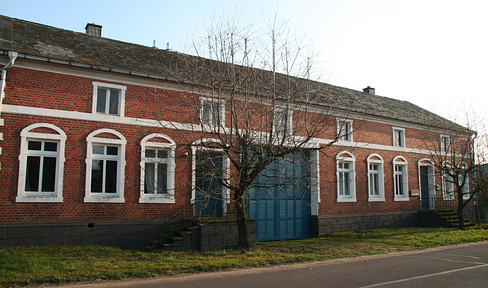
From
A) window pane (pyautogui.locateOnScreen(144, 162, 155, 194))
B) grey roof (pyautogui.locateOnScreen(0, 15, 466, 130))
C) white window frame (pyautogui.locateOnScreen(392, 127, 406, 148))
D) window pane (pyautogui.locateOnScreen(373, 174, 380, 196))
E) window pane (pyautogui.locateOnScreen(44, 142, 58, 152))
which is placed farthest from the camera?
white window frame (pyautogui.locateOnScreen(392, 127, 406, 148))

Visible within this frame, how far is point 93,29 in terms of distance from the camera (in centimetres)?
1853

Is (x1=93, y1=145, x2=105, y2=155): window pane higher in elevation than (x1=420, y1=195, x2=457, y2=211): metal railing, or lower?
higher

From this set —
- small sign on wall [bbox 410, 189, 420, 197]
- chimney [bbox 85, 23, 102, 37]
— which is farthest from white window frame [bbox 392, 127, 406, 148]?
chimney [bbox 85, 23, 102, 37]

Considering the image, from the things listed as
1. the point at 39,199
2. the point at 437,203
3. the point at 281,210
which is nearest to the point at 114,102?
the point at 39,199

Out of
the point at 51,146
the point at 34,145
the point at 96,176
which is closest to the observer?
the point at 34,145

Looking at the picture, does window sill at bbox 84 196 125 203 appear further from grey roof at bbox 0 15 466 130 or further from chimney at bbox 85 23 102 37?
chimney at bbox 85 23 102 37

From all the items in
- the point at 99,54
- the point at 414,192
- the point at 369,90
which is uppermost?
the point at 369,90

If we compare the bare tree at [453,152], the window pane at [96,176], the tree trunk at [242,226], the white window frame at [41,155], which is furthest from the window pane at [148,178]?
the bare tree at [453,152]

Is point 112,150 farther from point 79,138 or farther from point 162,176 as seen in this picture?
point 162,176

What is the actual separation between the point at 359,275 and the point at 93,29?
15.5 m

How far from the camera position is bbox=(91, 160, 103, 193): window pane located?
13.6 m

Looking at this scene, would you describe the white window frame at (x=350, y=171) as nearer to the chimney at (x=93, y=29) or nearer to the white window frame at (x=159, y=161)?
the white window frame at (x=159, y=161)

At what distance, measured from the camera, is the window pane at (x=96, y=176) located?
13607 millimetres

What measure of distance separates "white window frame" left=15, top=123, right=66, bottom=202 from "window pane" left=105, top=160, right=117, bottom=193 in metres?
1.49
